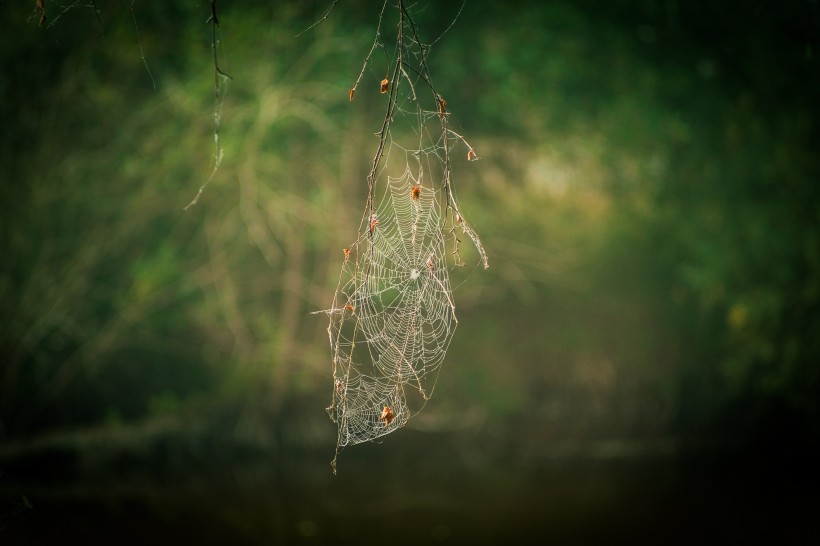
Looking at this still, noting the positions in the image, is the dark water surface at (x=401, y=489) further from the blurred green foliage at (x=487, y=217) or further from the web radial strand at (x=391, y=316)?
the web radial strand at (x=391, y=316)

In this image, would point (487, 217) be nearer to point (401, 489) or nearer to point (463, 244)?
point (463, 244)

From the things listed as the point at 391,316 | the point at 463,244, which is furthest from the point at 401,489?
the point at 463,244

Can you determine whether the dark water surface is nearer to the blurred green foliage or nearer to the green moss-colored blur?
the green moss-colored blur

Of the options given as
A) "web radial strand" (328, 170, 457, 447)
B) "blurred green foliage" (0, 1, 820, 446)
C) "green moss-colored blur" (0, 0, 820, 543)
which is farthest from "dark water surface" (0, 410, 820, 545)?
"web radial strand" (328, 170, 457, 447)

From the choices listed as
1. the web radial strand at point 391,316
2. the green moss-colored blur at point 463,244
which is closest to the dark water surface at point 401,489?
the green moss-colored blur at point 463,244

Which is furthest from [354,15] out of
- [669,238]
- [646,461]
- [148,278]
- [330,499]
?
[646,461]

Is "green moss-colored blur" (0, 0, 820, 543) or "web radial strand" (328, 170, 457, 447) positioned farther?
"green moss-colored blur" (0, 0, 820, 543)
